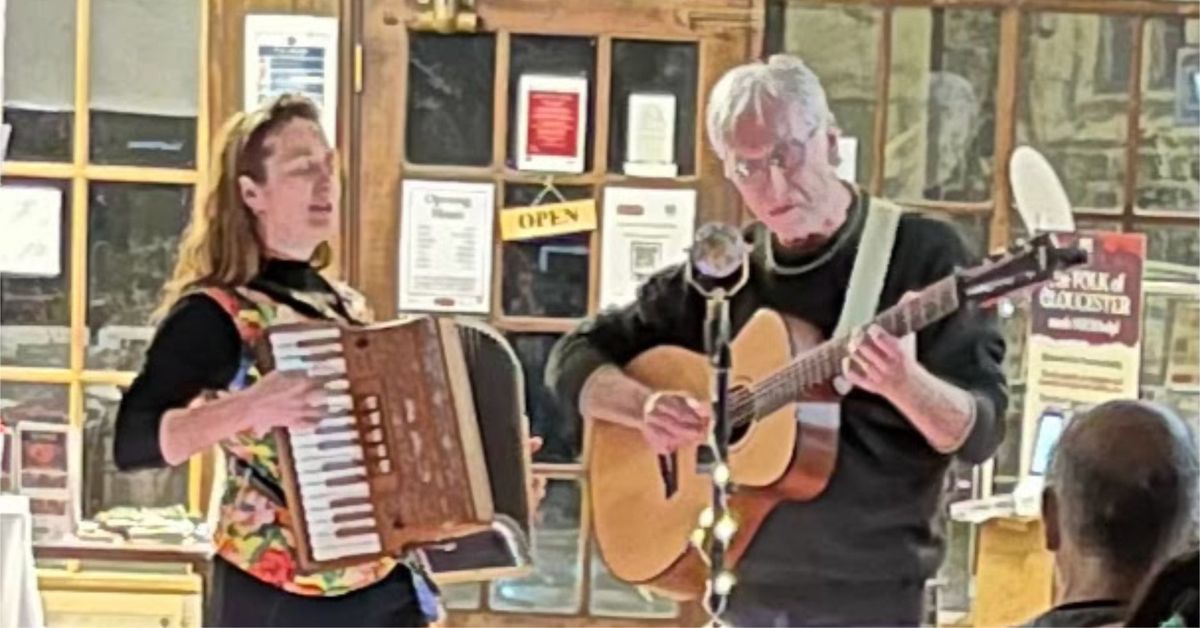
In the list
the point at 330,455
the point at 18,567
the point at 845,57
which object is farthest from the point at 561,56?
the point at 18,567

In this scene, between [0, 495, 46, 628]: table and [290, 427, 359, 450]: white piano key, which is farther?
[0, 495, 46, 628]: table

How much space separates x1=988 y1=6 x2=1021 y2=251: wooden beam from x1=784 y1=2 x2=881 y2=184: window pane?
16 cm

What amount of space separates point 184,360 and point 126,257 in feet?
A: 0.59

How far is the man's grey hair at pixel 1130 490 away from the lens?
185 centimetres

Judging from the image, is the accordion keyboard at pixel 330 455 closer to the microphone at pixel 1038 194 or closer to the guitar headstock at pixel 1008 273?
the guitar headstock at pixel 1008 273

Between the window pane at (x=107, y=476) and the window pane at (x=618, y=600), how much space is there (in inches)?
20.0

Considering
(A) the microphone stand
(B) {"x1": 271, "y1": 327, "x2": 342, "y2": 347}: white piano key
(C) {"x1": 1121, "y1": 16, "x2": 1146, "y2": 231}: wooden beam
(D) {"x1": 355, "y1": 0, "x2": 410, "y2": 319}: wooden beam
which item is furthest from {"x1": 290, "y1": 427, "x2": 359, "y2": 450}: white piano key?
(C) {"x1": 1121, "y1": 16, "x2": 1146, "y2": 231}: wooden beam

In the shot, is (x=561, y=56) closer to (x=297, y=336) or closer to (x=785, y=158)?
(x=785, y=158)

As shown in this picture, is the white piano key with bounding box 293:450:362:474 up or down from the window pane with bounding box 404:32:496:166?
down

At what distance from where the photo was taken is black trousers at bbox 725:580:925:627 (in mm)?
2373

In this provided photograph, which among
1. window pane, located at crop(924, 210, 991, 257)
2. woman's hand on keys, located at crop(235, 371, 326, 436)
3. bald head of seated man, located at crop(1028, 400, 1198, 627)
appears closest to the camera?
bald head of seated man, located at crop(1028, 400, 1198, 627)

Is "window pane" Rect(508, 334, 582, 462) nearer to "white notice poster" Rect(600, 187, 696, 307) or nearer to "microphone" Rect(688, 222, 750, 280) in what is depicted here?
"white notice poster" Rect(600, 187, 696, 307)

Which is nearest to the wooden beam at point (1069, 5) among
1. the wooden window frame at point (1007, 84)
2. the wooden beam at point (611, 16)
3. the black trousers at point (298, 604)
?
the wooden window frame at point (1007, 84)

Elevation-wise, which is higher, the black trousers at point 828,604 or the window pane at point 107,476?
the window pane at point 107,476
